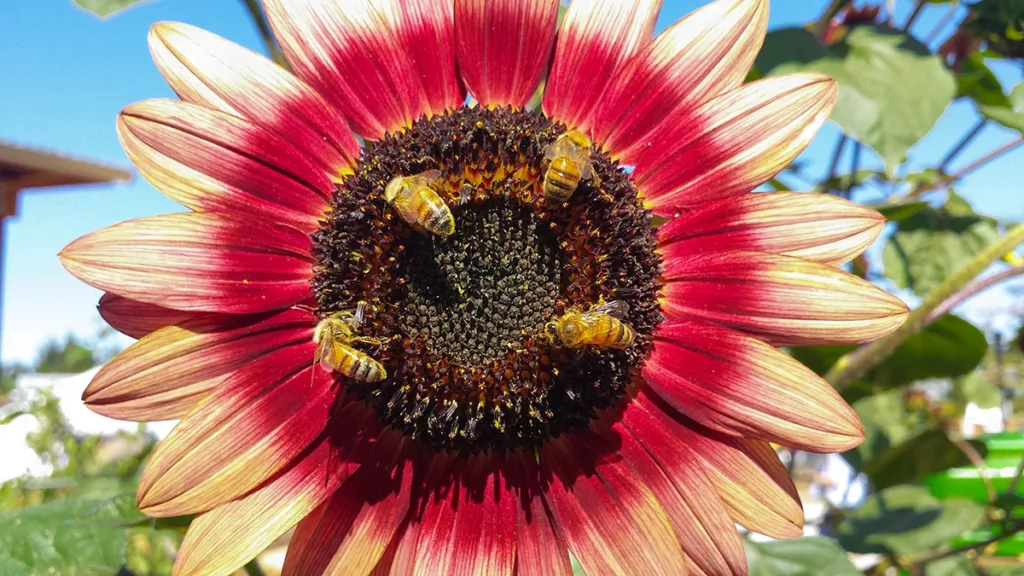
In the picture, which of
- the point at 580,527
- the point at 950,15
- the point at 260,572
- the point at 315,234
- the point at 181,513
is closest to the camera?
the point at 181,513

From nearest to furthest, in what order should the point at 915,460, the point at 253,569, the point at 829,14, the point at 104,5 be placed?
the point at 253,569 < the point at 104,5 < the point at 829,14 < the point at 915,460

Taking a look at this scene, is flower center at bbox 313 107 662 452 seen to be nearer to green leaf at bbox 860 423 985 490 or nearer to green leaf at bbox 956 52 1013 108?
green leaf at bbox 956 52 1013 108

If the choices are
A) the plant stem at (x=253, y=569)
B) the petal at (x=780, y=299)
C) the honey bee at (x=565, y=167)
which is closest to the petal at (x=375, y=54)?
the honey bee at (x=565, y=167)

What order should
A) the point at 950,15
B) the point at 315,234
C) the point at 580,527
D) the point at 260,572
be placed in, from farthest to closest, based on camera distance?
the point at 950,15 → the point at 260,572 → the point at 315,234 → the point at 580,527

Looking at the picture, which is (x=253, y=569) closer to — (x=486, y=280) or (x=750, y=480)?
(x=486, y=280)

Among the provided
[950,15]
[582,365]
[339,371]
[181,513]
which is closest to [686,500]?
[582,365]

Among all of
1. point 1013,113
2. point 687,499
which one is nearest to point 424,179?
point 687,499

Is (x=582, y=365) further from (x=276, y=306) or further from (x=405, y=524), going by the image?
(x=276, y=306)
